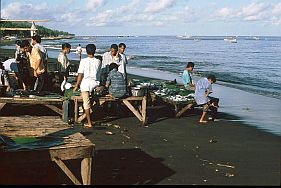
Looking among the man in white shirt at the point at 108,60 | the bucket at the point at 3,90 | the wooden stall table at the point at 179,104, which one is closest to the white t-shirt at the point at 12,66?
the bucket at the point at 3,90

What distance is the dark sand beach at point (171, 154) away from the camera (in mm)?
6114

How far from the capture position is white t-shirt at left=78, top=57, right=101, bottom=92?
908 cm

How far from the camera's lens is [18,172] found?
18.5 feet

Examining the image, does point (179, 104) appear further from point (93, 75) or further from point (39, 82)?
point (39, 82)

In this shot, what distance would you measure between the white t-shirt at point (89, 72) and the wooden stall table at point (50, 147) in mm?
3088

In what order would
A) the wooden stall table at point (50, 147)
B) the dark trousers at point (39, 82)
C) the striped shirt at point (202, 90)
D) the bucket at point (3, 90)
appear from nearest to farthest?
the wooden stall table at point (50, 147), the bucket at point (3, 90), the striped shirt at point (202, 90), the dark trousers at point (39, 82)

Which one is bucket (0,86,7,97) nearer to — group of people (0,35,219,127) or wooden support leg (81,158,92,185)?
group of people (0,35,219,127)

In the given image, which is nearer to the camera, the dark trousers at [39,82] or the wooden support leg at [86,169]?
the wooden support leg at [86,169]

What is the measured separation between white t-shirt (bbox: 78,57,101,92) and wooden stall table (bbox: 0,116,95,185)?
122 inches

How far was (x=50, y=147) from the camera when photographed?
462 centimetres

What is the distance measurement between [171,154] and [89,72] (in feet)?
9.39

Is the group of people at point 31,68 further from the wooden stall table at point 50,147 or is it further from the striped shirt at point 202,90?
the wooden stall table at point 50,147

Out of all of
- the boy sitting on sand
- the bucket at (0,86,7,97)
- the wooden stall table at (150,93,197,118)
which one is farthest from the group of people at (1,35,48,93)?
the boy sitting on sand

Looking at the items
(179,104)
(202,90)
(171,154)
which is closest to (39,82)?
→ (179,104)
